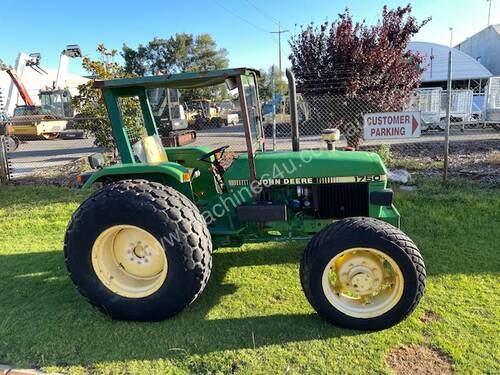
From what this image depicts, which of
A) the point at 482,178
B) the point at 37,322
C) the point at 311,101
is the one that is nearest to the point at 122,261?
the point at 37,322

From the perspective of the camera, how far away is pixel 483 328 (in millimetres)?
2902

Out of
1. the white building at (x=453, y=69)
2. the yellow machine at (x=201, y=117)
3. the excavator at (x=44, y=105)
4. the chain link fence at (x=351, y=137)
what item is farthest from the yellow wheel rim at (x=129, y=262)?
the white building at (x=453, y=69)

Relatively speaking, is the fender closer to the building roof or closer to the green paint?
the green paint

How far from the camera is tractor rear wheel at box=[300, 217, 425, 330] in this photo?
2814 mm

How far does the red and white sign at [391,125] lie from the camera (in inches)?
254

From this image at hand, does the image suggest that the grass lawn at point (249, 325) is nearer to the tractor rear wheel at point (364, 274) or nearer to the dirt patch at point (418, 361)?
the dirt patch at point (418, 361)

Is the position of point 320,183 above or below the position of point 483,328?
above

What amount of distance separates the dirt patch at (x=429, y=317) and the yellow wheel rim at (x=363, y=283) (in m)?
0.37

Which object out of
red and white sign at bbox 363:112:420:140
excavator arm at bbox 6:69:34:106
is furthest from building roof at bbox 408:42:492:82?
excavator arm at bbox 6:69:34:106

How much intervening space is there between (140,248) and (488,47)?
39.9 meters

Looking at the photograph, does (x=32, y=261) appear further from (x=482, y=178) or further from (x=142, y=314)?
(x=482, y=178)

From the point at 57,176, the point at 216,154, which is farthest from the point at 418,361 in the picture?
the point at 57,176

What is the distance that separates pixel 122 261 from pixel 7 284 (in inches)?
57.9

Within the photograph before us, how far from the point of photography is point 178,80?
3229 mm
